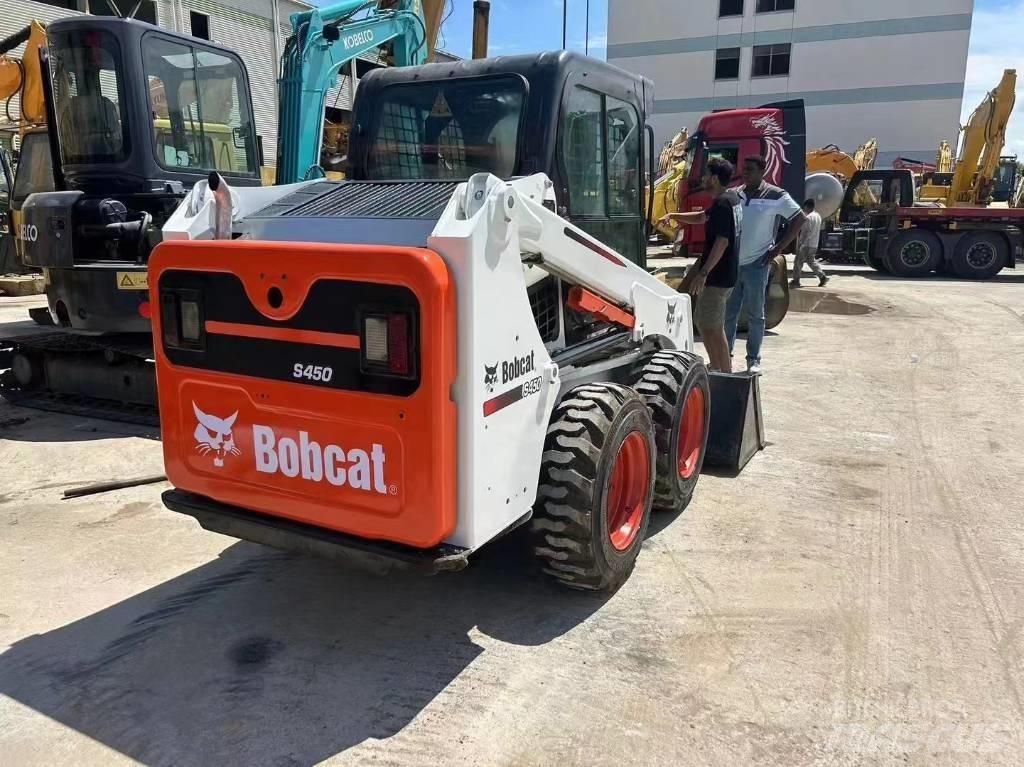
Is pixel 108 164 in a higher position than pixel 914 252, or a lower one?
higher

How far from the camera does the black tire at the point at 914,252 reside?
17516mm

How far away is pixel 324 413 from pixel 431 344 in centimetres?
53

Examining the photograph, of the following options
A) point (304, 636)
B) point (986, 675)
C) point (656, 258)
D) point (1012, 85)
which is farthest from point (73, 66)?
point (1012, 85)

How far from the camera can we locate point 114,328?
19.8ft

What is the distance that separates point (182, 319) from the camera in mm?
3057

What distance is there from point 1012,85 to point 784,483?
18.0 m

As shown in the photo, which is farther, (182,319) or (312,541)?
(182,319)

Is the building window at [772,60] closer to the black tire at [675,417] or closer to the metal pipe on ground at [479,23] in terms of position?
the metal pipe on ground at [479,23]

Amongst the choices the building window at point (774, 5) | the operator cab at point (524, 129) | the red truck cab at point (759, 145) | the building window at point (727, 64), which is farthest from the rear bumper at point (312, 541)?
the building window at point (774, 5)

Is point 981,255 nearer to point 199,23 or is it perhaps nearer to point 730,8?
point 730,8

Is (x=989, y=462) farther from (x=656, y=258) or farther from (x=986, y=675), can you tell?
(x=656, y=258)

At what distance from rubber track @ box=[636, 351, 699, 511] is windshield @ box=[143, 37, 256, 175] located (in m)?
4.56

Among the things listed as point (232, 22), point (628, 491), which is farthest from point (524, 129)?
point (232, 22)

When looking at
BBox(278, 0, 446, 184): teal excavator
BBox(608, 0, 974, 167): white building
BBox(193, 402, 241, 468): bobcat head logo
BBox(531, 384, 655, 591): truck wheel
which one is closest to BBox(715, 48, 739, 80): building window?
BBox(608, 0, 974, 167): white building
